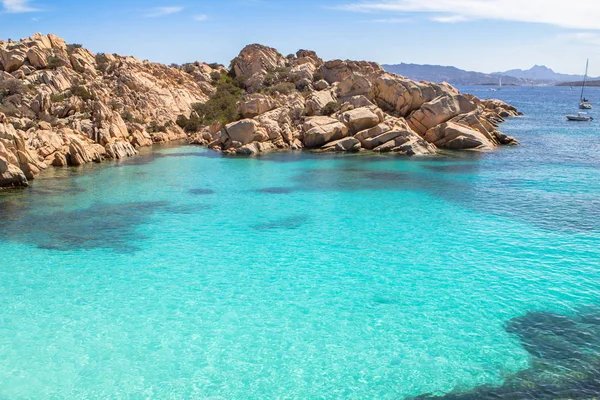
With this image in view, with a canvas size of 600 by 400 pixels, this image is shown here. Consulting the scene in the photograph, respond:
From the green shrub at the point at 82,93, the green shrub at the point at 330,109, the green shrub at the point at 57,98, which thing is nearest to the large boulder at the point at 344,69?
the green shrub at the point at 330,109

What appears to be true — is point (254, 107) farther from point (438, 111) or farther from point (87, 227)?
point (87, 227)

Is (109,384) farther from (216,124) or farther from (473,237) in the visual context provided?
(216,124)

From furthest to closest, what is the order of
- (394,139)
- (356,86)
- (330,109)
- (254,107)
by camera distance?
(356,86), (254,107), (330,109), (394,139)

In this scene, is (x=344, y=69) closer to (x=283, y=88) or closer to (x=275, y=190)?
(x=283, y=88)

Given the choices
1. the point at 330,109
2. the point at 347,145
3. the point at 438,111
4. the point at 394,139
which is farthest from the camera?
the point at 330,109

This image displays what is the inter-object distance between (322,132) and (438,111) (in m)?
13.5

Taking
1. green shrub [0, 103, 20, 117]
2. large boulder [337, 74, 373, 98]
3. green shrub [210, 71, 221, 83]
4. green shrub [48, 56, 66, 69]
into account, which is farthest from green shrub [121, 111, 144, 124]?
green shrub [210, 71, 221, 83]

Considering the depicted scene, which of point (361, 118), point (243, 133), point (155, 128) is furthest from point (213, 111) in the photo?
point (361, 118)

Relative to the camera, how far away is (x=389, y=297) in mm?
17953

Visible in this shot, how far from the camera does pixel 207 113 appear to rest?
74312 mm

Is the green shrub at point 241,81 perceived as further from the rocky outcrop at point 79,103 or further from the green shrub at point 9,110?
the green shrub at point 9,110

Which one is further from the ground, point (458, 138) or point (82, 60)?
point (82, 60)

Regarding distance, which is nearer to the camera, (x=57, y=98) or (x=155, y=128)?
(x=57, y=98)

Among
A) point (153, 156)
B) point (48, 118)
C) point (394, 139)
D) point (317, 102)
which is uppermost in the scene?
point (317, 102)
